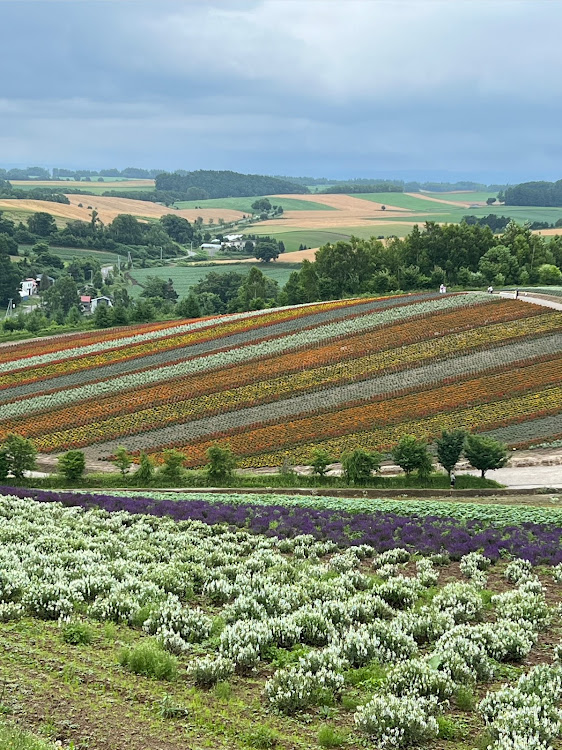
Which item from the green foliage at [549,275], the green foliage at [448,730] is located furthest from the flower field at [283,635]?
the green foliage at [549,275]

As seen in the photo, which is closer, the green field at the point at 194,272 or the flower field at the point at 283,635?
the flower field at the point at 283,635

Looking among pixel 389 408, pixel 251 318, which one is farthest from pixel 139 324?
pixel 389 408

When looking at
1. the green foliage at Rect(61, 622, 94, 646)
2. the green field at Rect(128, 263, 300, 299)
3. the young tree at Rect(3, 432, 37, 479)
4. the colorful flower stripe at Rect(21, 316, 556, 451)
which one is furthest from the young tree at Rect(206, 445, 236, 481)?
the green field at Rect(128, 263, 300, 299)

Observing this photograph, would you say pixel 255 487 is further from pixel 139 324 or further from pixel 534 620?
pixel 139 324

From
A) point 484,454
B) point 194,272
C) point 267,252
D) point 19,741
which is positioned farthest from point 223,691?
point 267,252

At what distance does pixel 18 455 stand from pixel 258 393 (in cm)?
1823

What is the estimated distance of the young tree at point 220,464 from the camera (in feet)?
120

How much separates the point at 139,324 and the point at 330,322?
83.9 feet

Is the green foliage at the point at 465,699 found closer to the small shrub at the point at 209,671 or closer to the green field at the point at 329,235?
the small shrub at the point at 209,671

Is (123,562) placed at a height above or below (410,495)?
above

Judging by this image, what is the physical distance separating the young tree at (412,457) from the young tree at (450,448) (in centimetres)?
79

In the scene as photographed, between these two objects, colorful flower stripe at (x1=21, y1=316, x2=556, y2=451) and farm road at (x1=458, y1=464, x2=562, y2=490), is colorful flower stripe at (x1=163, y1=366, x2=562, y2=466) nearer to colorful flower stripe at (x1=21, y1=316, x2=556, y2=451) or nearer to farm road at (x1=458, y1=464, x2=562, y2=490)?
colorful flower stripe at (x1=21, y1=316, x2=556, y2=451)

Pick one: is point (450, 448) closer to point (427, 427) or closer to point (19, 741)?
point (427, 427)

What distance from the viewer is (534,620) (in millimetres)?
14422
